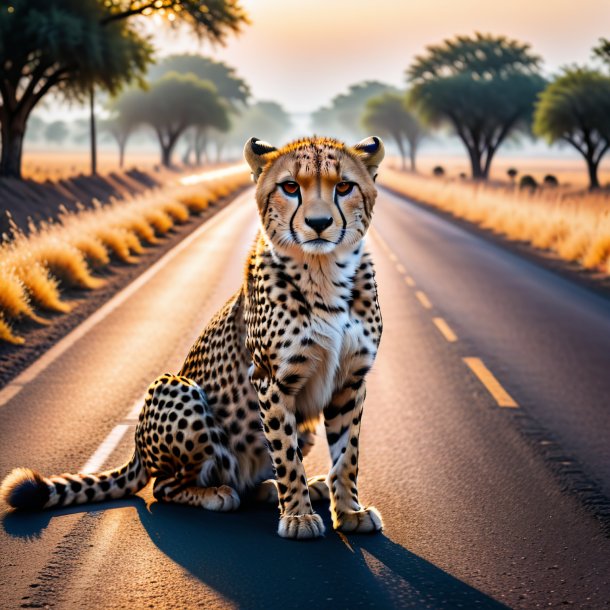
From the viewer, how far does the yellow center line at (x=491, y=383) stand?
27.6ft

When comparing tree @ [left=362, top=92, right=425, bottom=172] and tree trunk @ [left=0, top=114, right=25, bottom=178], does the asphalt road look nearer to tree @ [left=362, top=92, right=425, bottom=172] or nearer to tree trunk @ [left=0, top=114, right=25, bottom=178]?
tree trunk @ [left=0, top=114, right=25, bottom=178]

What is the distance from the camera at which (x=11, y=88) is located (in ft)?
108

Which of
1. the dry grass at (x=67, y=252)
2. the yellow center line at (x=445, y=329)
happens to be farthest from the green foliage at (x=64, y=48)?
the yellow center line at (x=445, y=329)

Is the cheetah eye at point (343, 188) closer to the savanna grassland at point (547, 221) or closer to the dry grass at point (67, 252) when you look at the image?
the dry grass at point (67, 252)

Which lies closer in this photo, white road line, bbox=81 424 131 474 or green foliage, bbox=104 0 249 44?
white road line, bbox=81 424 131 474

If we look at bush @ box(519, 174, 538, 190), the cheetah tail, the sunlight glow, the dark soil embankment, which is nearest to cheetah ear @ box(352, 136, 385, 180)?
the cheetah tail

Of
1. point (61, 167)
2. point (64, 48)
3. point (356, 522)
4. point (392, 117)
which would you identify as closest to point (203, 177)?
point (61, 167)

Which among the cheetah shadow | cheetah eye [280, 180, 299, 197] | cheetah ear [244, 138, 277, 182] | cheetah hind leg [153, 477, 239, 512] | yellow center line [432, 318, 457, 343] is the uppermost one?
cheetah ear [244, 138, 277, 182]

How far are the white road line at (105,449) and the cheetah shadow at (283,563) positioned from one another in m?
0.91

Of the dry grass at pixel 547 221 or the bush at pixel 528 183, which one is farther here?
the bush at pixel 528 183

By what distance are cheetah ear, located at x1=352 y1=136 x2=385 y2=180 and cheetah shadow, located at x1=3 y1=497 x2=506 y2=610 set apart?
1.80m

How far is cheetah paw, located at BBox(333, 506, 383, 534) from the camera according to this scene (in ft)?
16.5

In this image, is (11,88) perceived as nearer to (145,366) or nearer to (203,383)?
(145,366)

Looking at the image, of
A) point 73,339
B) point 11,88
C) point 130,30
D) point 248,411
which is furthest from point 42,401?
point 130,30
